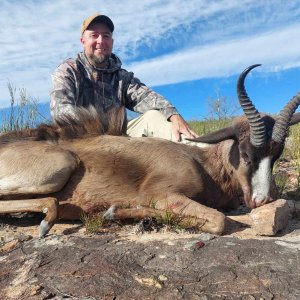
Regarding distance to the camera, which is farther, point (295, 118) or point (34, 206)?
point (295, 118)

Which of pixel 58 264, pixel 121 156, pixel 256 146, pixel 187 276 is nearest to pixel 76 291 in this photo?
pixel 58 264

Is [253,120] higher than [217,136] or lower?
higher

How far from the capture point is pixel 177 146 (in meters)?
5.49

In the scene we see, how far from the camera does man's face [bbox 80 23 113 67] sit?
7598mm

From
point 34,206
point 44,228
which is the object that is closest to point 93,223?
point 44,228

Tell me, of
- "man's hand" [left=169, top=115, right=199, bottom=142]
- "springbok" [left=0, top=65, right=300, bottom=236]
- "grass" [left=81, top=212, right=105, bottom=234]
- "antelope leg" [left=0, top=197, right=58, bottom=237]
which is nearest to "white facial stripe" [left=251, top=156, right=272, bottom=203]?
"springbok" [left=0, top=65, right=300, bottom=236]

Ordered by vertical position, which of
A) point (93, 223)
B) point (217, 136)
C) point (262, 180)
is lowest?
point (93, 223)

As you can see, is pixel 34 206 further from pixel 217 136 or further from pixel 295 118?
pixel 295 118

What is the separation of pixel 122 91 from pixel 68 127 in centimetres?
255

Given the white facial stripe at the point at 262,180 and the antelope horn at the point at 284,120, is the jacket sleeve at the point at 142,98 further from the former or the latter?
the white facial stripe at the point at 262,180

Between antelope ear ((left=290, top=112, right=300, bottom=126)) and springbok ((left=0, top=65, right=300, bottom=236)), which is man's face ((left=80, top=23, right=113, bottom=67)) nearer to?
springbok ((left=0, top=65, right=300, bottom=236))

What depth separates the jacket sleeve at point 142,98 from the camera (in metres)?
7.39

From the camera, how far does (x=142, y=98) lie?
305 inches

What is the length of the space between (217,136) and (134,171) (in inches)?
43.1
